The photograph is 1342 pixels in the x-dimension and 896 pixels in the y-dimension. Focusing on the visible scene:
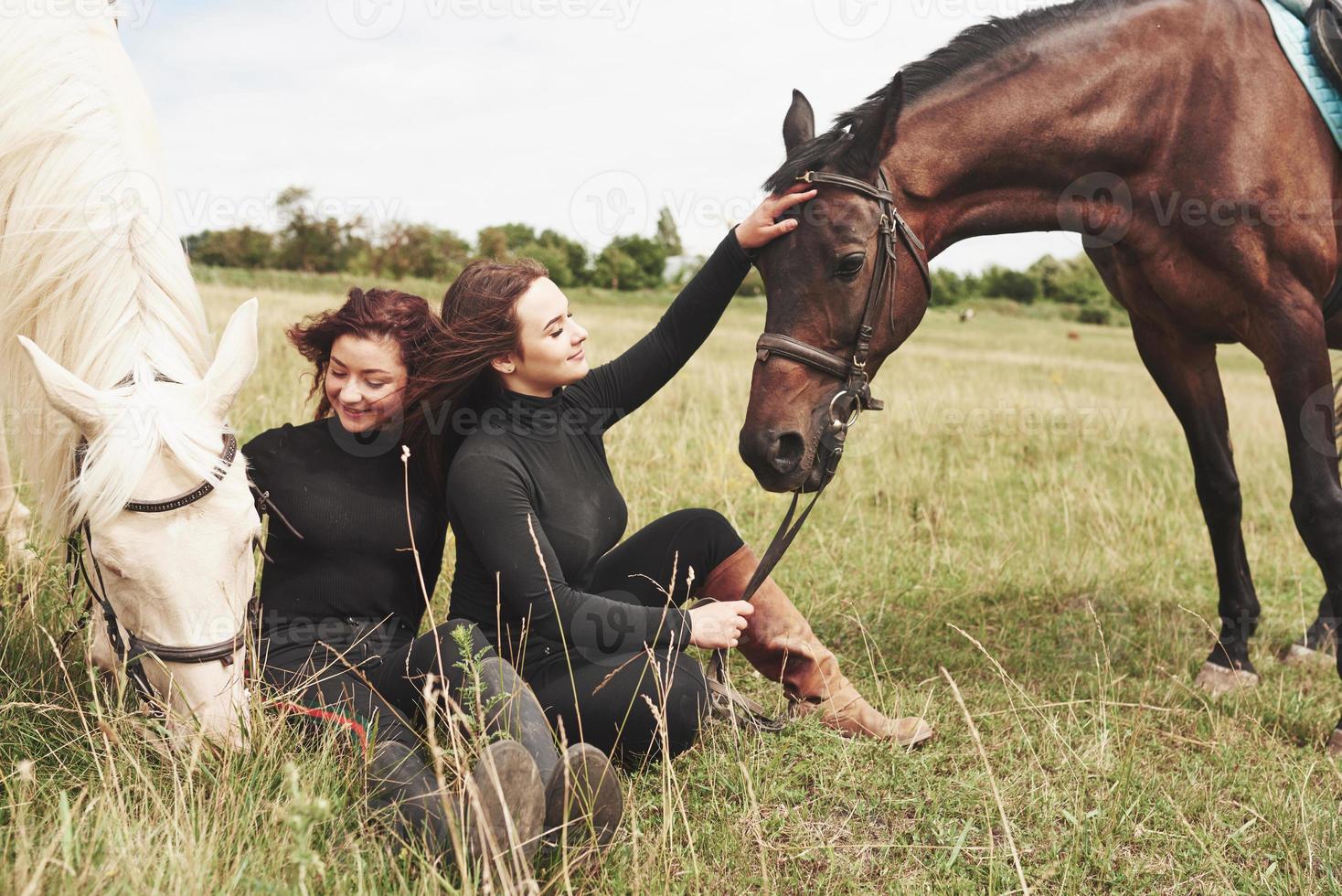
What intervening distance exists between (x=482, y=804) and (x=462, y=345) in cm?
131

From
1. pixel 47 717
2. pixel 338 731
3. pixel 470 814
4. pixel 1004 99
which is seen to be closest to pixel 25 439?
pixel 47 717

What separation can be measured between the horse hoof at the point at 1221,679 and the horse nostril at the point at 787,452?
6.70 ft

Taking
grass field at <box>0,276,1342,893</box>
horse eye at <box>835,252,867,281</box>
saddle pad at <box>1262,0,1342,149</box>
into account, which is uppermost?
saddle pad at <box>1262,0,1342,149</box>

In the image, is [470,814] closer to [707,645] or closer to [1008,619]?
[707,645]

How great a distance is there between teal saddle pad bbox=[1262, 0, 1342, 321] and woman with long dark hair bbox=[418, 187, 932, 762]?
6.55 ft

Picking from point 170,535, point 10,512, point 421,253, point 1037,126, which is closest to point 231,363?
point 170,535

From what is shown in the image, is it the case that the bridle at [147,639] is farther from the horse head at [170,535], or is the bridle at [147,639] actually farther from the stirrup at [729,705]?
the stirrup at [729,705]

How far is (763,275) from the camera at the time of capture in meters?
3.01

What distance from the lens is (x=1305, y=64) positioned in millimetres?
3447

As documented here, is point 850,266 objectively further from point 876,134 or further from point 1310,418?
point 1310,418

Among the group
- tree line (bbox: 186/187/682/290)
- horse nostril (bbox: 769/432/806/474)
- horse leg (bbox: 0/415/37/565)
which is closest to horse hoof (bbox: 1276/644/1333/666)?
horse nostril (bbox: 769/432/806/474)

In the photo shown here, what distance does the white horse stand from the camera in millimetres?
2240

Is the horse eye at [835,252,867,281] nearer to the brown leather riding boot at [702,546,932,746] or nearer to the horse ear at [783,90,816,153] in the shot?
the horse ear at [783,90,816,153]

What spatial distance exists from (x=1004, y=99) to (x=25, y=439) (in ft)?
10.6
